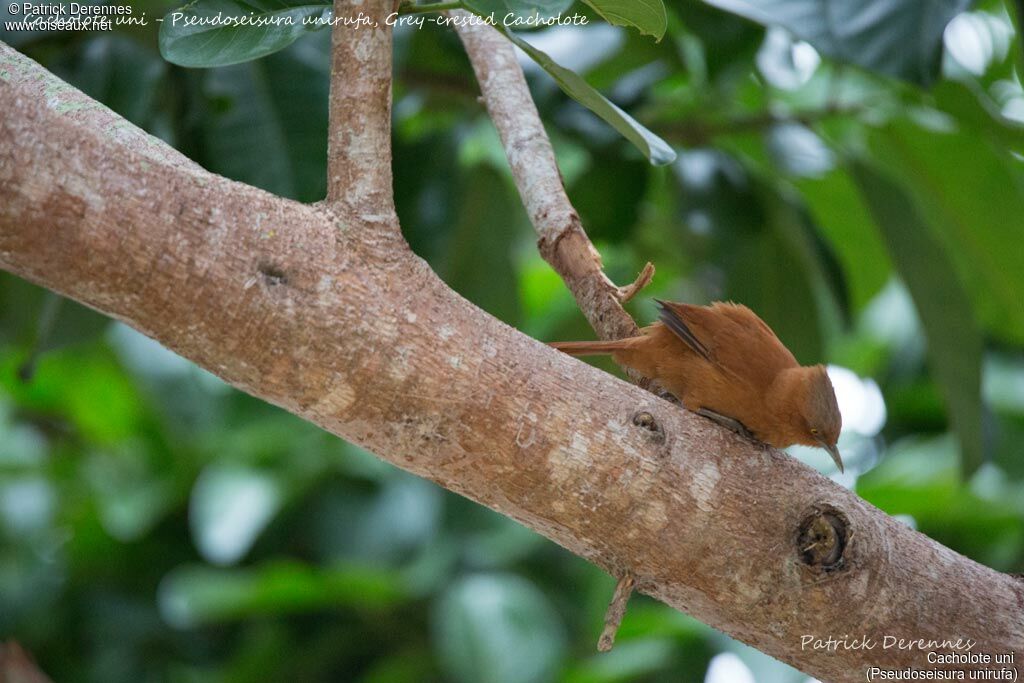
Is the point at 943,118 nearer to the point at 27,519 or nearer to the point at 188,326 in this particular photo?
the point at 188,326

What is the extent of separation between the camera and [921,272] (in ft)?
8.57

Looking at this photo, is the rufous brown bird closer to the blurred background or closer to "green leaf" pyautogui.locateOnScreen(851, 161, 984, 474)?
the blurred background

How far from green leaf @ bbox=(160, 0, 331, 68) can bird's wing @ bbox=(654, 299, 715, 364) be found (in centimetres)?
79

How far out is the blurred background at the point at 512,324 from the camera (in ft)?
7.97

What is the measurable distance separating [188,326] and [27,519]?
389 cm

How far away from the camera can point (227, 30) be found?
147 cm

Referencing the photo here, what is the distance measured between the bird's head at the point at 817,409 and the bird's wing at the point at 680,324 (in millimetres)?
175

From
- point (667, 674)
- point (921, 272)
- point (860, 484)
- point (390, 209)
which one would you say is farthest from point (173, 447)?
point (390, 209)

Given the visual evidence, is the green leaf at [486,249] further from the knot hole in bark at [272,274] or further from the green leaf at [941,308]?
the knot hole in bark at [272,274]

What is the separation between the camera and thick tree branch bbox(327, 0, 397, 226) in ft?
4.28

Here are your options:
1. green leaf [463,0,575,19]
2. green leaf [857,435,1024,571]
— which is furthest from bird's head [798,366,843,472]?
green leaf [857,435,1024,571]

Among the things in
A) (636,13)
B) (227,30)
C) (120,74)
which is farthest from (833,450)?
(120,74)

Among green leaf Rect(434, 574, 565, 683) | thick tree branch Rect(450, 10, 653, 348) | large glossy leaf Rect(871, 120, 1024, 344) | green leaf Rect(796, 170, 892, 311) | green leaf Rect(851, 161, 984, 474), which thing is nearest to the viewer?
thick tree branch Rect(450, 10, 653, 348)

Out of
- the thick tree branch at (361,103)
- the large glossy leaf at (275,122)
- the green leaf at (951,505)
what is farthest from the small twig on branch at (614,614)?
the green leaf at (951,505)
